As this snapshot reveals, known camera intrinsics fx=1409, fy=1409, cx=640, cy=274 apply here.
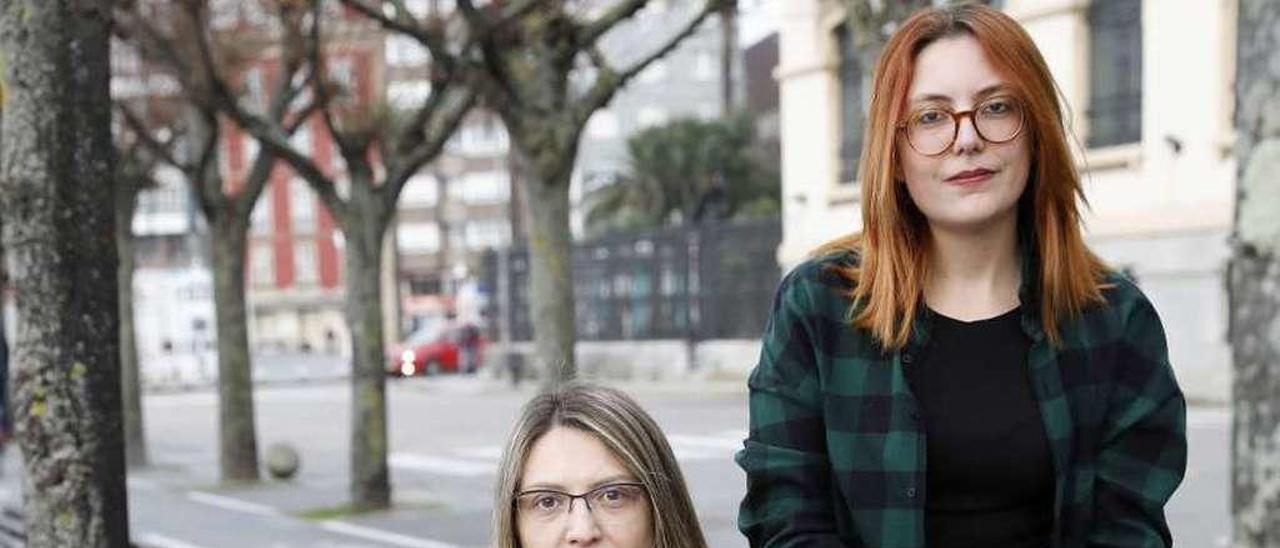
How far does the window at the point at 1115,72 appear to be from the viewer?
1866 cm

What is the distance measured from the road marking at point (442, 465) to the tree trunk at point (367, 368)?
2.85 m

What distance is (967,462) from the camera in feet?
6.56

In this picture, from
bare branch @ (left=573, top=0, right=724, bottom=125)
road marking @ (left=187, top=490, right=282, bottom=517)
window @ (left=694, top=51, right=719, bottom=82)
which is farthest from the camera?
window @ (left=694, top=51, right=719, bottom=82)

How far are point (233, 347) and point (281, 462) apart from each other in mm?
1264

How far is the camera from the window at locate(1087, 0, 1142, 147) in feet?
61.2

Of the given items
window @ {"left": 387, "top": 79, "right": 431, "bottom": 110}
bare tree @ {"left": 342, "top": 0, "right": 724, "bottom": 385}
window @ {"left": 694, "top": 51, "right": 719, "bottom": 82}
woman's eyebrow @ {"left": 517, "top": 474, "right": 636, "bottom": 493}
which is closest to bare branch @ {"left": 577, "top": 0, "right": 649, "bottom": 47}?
bare tree @ {"left": 342, "top": 0, "right": 724, "bottom": 385}

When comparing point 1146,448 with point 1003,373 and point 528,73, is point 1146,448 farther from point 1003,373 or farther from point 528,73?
point 528,73

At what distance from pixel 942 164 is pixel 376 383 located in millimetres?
9409

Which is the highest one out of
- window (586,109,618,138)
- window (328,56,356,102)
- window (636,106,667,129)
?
window (636,106,667,129)

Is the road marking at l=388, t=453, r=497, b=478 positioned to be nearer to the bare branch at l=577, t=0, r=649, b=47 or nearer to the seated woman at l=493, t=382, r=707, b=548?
the bare branch at l=577, t=0, r=649, b=47

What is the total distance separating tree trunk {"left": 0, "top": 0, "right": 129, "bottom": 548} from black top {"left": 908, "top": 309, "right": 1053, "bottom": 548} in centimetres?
336

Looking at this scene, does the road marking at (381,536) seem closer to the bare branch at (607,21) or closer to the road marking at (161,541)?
the road marking at (161,541)

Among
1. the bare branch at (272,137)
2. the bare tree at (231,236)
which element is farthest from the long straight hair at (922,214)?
the bare tree at (231,236)

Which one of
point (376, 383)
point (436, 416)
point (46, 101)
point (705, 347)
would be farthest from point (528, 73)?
point (705, 347)
